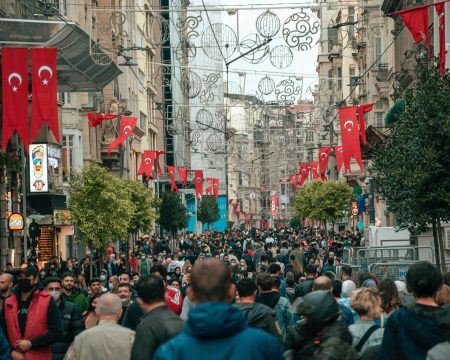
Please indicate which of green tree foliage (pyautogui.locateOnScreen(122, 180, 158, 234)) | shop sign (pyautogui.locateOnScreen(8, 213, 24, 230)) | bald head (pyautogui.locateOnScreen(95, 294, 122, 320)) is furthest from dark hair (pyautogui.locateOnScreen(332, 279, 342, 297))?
green tree foliage (pyautogui.locateOnScreen(122, 180, 158, 234))

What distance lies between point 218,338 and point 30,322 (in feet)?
20.6

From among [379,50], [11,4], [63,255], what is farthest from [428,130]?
[379,50]

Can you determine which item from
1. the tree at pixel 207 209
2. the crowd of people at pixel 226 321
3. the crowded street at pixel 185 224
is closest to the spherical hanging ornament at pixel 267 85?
the crowded street at pixel 185 224

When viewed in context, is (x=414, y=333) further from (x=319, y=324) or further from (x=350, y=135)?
(x=350, y=135)

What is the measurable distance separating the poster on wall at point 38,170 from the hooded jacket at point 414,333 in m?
36.6

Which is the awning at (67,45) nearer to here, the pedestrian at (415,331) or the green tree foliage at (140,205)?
the green tree foliage at (140,205)

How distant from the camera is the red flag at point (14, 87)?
28516 millimetres

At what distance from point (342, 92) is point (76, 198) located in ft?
212

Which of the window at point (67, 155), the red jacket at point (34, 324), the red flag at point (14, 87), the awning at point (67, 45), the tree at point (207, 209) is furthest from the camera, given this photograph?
the tree at point (207, 209)

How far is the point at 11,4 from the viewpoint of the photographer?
3784cm

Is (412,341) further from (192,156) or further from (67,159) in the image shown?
(192,156)

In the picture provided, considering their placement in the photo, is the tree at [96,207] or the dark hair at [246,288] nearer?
the dark hair at [246,288]

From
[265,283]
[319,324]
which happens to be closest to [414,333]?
[319,324]

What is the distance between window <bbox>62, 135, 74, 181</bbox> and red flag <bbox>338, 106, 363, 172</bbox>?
55.4ft
